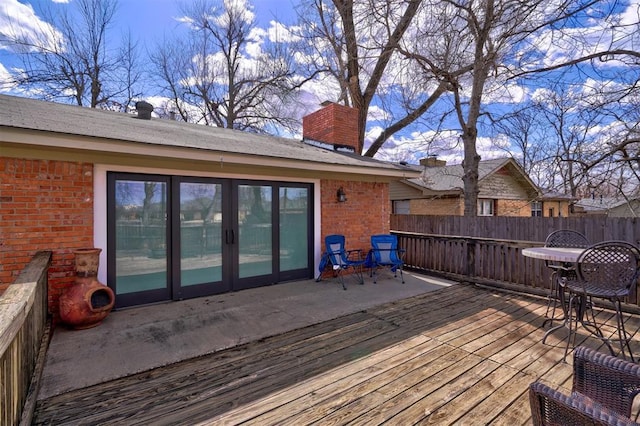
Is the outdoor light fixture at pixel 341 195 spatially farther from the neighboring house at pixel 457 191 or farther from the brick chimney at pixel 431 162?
the brick chimney at pixel 431 162

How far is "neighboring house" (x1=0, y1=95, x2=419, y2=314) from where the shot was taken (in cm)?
372

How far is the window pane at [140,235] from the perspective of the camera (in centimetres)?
442

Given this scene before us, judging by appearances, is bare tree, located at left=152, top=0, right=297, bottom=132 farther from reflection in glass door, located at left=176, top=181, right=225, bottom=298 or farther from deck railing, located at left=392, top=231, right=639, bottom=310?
reflection in glass door, located at left=176, top=181, right=225, bottom=298

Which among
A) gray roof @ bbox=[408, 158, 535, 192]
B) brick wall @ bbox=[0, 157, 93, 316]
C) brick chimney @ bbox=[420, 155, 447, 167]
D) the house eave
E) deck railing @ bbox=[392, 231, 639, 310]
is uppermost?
brick chimney @ bbox=[420, 155, 447, 167]

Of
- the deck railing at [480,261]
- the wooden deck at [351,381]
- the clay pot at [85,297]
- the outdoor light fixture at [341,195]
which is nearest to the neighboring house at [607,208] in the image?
the deck railing at [480,261]

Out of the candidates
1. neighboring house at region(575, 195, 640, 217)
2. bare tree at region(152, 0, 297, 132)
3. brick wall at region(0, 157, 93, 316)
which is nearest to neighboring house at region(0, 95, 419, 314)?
brick wall at region(0, 157, 93, 316)

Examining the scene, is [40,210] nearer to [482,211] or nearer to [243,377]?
[243,377]

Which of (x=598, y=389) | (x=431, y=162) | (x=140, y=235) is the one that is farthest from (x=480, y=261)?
(x=431, y=162)

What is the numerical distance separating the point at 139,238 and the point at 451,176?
→ 13984mm

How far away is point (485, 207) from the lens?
15031mm

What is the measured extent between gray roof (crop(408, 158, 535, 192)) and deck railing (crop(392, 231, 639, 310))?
6.49 m

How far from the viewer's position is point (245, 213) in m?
5.53

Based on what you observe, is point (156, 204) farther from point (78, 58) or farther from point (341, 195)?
point (78, 58)

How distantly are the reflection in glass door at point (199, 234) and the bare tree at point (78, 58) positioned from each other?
10183mm
